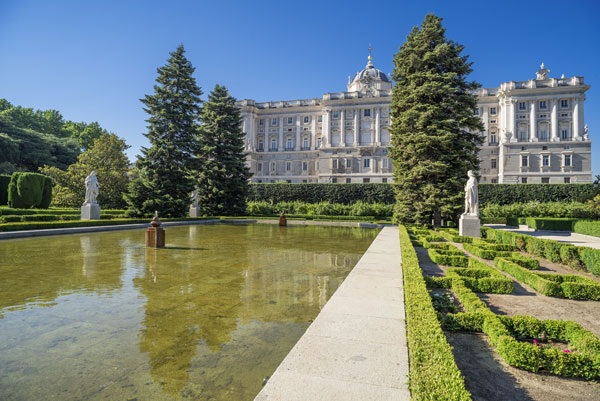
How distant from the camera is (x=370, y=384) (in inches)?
89.6

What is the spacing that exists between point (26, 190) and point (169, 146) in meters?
10.2

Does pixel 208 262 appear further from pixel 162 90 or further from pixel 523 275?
pixel 162 90

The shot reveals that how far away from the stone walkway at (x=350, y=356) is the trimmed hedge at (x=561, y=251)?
5.50 metres

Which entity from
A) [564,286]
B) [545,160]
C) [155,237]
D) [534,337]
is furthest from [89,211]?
[545,160]

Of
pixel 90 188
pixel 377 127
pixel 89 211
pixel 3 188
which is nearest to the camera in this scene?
pixel 89 211

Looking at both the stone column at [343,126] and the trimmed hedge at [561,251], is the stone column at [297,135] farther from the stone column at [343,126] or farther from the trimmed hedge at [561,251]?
the trimmed hedge at [561,251]

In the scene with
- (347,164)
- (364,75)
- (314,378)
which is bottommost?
(314,378)

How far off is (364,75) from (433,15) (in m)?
46.1

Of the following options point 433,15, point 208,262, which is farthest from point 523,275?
point 433,15

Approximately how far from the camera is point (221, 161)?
26.6m

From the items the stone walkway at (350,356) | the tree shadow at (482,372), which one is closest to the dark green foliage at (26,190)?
the stone walkway at (350,356)

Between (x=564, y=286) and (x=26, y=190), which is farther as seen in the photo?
(x=26, y=190)

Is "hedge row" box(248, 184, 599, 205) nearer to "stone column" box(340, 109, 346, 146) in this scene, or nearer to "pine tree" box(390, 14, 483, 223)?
"pine tree" box(390, 14, 483, 223)

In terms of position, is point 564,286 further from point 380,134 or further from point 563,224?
point 380,134
